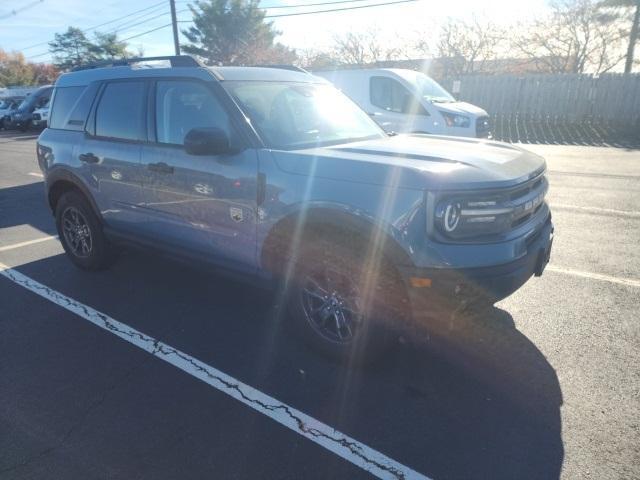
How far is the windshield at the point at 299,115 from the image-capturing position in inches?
137

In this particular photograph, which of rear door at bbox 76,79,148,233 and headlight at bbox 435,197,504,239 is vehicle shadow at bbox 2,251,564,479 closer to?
headlight at bbox 435,197,504,239

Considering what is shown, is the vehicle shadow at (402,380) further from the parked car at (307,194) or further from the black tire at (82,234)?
the black tire at (82,234)

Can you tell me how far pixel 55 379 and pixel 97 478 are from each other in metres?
1.07

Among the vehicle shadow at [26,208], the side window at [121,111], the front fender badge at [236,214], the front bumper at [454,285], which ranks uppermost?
the side window at [121,111]

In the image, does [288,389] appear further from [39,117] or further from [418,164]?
[39,117]

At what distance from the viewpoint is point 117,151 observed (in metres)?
4.23

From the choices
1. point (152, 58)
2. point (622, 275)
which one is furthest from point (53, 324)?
point (622, 275)

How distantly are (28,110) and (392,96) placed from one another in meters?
22.0

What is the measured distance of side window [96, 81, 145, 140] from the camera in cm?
411

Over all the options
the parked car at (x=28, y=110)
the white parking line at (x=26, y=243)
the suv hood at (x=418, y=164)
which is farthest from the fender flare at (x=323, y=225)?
the parked car at (x=28, y=110)

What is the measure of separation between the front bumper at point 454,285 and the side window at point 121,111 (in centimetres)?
274

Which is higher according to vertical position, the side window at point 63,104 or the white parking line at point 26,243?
the side window at point 63,104

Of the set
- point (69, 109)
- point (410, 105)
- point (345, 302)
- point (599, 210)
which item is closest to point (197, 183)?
point (345, 302)

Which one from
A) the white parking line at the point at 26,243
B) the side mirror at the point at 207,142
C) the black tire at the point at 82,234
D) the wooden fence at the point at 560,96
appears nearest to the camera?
the side mirror at the point at 207,142
